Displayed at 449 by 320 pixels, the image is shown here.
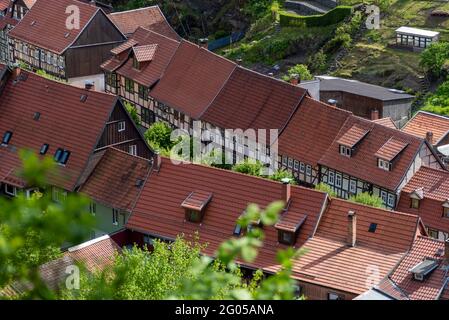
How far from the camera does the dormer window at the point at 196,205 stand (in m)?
42.0

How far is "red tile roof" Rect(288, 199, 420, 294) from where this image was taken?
123 feet

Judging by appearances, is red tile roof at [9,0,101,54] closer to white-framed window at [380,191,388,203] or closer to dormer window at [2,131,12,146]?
dormer window at [2,131,12,146]

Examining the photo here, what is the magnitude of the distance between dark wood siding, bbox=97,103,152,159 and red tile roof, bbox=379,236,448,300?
16.7 m

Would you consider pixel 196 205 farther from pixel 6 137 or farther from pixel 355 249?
pixel 6 137

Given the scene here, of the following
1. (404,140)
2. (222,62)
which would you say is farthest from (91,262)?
(222,62)

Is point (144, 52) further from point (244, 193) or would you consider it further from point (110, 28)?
point (244, 193)

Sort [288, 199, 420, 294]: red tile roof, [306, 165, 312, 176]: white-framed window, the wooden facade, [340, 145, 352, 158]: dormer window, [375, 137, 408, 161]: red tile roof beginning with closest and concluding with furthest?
[288, 199, 420, 294]: red tile roof → [375, 137, 408, 161]: red tile roof → [340, 145, 352, 158]: dormer window → [306, 165, 312, 176]: white-framed window → the wooden facade

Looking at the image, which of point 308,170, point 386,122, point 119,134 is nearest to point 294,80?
point 386,122

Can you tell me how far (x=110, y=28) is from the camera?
67.8m

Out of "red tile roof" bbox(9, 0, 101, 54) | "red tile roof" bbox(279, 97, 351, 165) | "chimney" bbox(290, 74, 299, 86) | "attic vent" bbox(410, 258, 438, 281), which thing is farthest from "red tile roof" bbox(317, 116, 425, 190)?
"red tile roof" bbox(9, 0, 101, 54)

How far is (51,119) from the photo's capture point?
50281 mm

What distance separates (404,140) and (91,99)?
50.5 ft

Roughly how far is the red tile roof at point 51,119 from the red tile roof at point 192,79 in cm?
854

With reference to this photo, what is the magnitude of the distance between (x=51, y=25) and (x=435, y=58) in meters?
26.3
